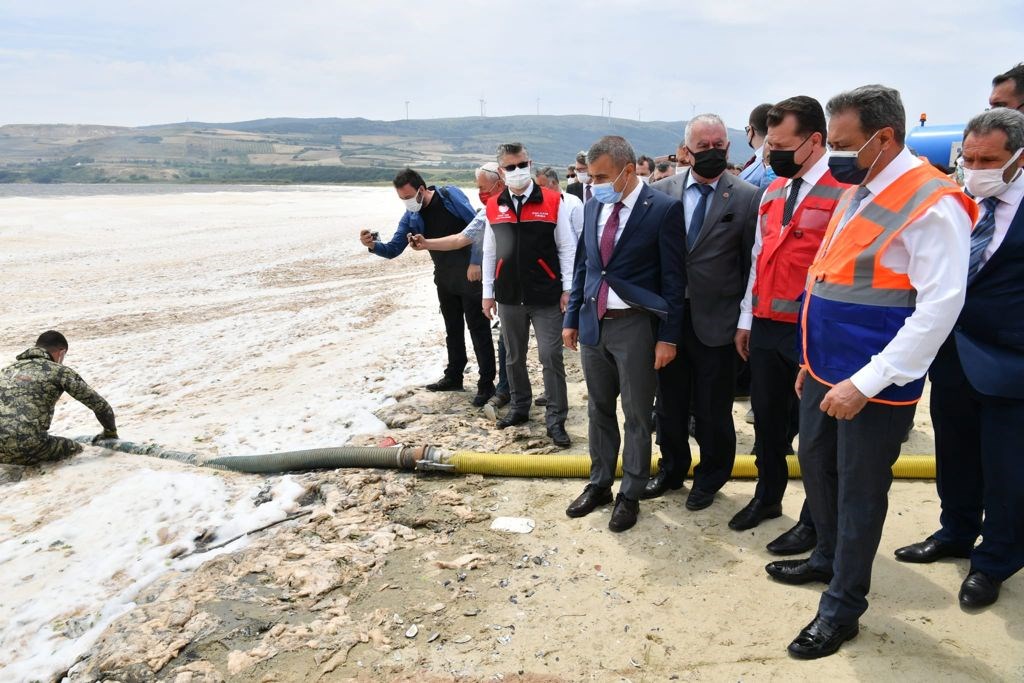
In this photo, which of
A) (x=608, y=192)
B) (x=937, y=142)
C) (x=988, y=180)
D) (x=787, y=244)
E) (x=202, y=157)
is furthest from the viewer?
(x=202, y=157)

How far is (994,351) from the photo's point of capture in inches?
123

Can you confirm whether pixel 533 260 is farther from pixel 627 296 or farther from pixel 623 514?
pixel 623 514

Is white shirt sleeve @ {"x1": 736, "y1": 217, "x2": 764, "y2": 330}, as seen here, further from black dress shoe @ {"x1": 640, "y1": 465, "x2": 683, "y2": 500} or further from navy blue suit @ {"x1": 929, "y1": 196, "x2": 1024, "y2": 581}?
black dress shoe @ {"x1": 640, "y1": 465, "x2": 683, "y2": 500}

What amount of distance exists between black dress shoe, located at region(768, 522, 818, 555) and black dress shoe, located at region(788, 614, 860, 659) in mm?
793

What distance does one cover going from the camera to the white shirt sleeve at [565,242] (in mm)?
5543

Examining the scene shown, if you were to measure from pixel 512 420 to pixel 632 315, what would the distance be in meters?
2.38

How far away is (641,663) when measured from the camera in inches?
123

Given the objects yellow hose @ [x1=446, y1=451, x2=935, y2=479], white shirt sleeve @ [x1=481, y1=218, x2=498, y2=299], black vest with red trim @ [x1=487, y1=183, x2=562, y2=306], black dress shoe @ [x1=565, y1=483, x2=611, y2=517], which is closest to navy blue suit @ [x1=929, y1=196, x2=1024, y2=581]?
yellow hose @ [x1=446, y1=451, x2=935, y2=479]

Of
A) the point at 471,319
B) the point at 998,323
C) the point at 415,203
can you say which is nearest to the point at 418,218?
the point at 415,203

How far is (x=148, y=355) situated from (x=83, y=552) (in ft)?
20.2

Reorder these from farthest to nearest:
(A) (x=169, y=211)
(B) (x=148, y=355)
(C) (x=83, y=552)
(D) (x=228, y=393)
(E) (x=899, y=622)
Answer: (A) (x=169, y=211), (B) (x=148, y=355), (D) (x=228, y=393), (C) (x=83, y=552), (E) (x=899, y=622)

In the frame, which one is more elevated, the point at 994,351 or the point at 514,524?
the point at 994,351

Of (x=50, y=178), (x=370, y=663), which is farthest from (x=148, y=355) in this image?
(x=50, y=178)

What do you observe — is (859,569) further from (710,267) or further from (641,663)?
(710,267)
